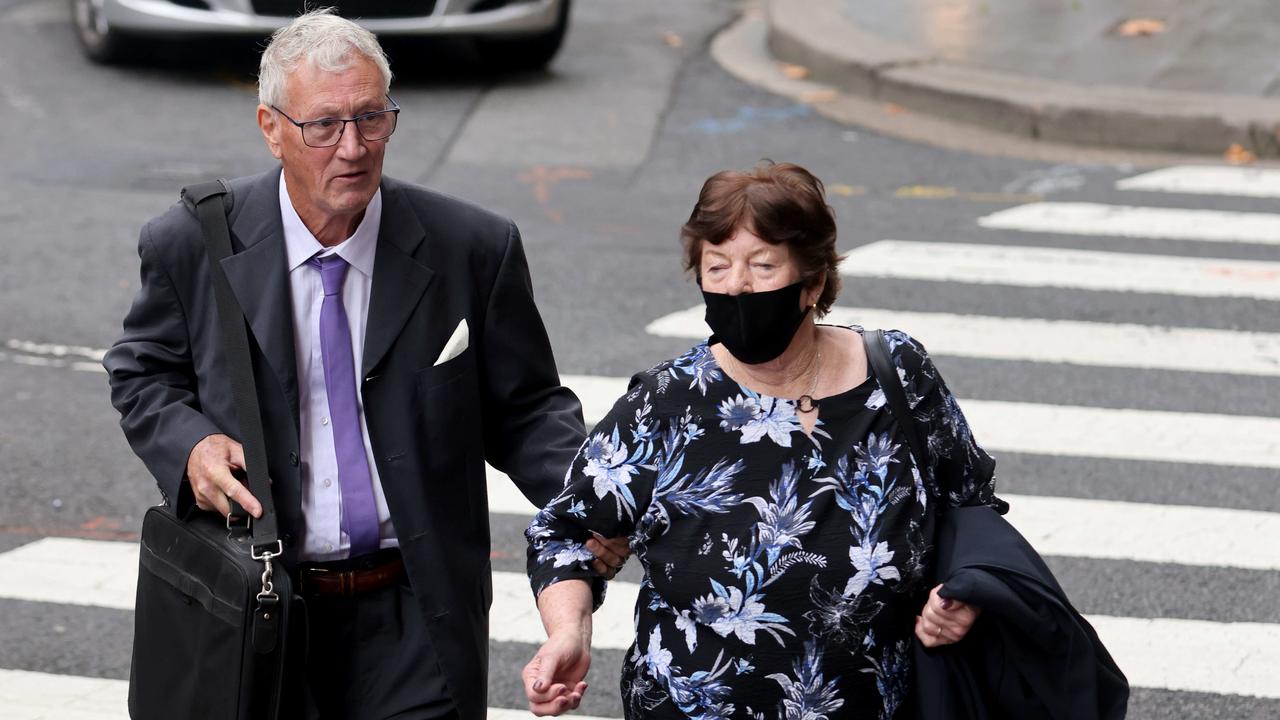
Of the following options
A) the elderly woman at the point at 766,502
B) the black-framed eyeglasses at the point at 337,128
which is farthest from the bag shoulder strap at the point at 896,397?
the black-framed eyeglasses at the point at 337,128

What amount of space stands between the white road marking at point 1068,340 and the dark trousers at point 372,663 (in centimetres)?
461

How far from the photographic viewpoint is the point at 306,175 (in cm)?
350

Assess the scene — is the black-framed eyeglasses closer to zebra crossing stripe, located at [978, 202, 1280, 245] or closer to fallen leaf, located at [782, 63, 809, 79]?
zebra crossing stripe, located at [978, 202, 1280, 245]

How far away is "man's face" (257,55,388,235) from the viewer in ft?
11.2

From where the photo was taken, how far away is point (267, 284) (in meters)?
3.53

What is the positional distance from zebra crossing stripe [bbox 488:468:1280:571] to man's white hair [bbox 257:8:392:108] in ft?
10.9

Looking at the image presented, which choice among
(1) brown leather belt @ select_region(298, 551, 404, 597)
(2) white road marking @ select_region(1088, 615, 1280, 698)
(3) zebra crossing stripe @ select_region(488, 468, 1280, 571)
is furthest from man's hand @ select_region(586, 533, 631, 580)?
(3) zebra crossing stripe @ select_region(488, 468, 1280, 571)

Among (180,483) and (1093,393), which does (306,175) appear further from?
(1093,393)

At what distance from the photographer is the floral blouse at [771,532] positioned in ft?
10.3

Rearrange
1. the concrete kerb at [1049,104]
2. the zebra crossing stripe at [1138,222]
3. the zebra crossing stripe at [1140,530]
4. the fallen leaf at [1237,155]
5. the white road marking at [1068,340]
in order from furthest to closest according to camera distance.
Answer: the concrete kerb at [1049,104], the fallen leaf at [1237,155], the zebra crossing stripe at [1138,222], the white road marking at [1068,340], the zebra crossing stripe at [1140,530]

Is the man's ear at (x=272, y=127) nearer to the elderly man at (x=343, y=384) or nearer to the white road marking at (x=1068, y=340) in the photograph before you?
the elderly man at (x=343, y=384)

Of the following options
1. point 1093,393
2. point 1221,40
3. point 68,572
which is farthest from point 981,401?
point 1221,40

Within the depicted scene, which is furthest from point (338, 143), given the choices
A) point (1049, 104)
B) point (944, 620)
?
point (1049, 104)

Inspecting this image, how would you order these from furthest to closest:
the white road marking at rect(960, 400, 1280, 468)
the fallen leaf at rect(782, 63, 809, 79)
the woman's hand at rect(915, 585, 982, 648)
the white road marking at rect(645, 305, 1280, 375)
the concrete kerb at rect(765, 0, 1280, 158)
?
the fallen leaf at rect(782, 63, 809, 79) → the concrete kerb at rect(765, 0, 1280, 158) → the white road marking at rect(645, 305, 1280, 375) → the white road marking at rect(960, 400, 1280, 468) → the woman's hand at rect(915, 585, 982, 648)
